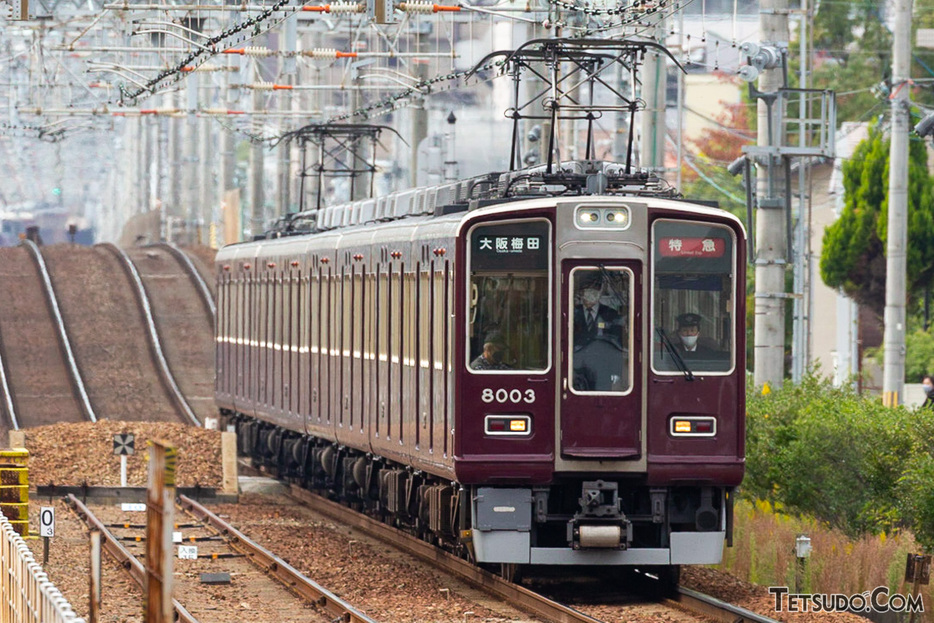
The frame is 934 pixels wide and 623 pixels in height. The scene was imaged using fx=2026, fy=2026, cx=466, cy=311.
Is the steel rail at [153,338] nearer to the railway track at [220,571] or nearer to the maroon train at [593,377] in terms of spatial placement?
the railway track at [220,571]

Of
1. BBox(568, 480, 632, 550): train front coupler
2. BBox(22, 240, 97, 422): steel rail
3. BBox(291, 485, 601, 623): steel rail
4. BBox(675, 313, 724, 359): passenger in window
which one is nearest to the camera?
BBox(291, 485, 601, 623): steel rail

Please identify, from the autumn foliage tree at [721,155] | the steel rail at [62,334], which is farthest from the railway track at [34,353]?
the autumn foliage tree at [721,155]

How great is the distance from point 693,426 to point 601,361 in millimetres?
811

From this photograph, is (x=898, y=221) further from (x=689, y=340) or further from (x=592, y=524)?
(x=592, y=524)

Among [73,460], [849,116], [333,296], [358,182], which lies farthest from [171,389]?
[849,116]

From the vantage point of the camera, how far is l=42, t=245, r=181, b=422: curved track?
36.7m

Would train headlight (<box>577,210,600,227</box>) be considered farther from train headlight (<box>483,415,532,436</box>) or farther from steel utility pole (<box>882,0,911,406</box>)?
steel utility pole (<box>882,0,911,406</box>)

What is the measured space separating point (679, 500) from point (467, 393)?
1751 millimetres

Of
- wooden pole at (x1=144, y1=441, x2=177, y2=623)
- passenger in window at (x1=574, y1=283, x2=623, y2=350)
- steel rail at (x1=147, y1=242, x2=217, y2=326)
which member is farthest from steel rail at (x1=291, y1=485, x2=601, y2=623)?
steel rail at (x1=147, y1=242, x2=217, y2=326)

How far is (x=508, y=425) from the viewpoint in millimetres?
14383

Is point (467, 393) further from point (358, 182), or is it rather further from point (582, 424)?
point (358, 182)

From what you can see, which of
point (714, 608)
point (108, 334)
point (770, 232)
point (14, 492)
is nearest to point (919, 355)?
point (108, 334)

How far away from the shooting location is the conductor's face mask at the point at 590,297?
14383mm

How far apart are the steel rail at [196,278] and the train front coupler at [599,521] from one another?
2911 centimetres
